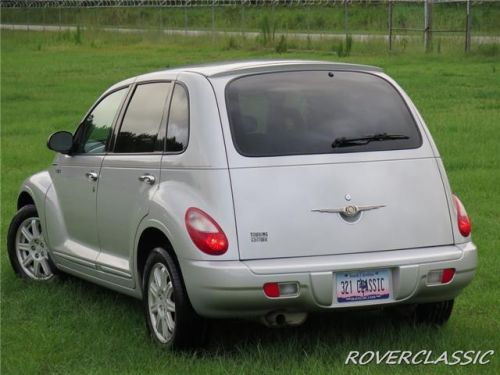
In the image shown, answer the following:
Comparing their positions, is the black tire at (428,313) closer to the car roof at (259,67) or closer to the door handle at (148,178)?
the car roof at (259,67)

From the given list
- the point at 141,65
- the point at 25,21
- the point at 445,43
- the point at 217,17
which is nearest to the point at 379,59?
the point at 445,43

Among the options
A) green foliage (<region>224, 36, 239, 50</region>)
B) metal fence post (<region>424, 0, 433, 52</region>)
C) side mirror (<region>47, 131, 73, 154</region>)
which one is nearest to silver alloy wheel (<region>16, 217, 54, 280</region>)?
side mirror (<region>47, 131, 73, 154</region>)

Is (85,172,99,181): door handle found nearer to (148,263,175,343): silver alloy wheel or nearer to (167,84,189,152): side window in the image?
(167,84,189,152): side window

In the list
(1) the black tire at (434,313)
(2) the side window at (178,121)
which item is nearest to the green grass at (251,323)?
(1) the black tire at (434,313)

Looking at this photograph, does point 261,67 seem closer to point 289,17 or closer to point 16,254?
point 16,254

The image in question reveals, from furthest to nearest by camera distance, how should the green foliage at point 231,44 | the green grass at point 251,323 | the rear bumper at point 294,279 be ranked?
the green foliage at point 231,44 → the green grass at point 251,323 → the rear bumper at point 294,279

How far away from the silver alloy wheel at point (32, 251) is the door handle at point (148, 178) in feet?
6.73

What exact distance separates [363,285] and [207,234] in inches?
34.1

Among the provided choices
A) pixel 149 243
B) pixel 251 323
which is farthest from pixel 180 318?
pixel 251 323

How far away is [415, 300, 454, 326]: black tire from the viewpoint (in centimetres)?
720

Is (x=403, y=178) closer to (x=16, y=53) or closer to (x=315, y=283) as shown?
(x=315, y=283)

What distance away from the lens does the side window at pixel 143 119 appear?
7.39 metres

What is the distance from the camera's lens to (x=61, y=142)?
27.6ft

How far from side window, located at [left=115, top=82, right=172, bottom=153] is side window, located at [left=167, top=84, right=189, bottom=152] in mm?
152
